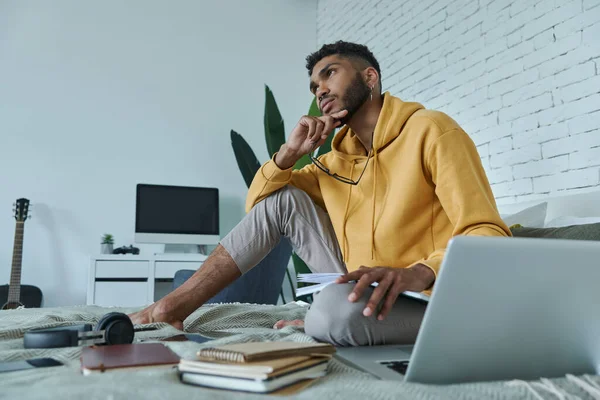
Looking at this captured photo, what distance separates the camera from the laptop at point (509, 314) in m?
0.66

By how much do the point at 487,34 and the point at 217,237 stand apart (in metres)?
2.21

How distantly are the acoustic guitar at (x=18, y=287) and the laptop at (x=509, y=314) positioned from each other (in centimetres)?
321

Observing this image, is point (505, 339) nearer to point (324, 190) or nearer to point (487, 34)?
point (324, 190)

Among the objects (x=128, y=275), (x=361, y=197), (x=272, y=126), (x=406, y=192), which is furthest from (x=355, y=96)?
(x=128, y=275)

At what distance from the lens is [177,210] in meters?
4.01

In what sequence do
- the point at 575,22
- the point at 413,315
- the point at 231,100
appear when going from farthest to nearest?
the point at 231,100 → the point at 575,22 → the point at 413,315

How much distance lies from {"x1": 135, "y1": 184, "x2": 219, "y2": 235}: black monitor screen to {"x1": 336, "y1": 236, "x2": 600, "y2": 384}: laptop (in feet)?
10.9

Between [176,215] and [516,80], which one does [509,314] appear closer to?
[516,80]

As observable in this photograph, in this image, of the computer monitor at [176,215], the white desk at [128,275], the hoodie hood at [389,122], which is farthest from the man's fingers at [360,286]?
the computer monitor at [176,215]

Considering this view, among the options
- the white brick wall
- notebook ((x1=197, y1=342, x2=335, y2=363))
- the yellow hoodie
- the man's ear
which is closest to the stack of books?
notebook ((x1=197, y1=342, x2=335, y2=363))

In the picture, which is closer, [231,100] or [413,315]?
[413,315]

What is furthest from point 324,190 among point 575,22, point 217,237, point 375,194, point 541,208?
point 217,237

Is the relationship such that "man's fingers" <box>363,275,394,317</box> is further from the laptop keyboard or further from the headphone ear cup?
the headphone ear cup

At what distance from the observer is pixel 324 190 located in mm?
1700
